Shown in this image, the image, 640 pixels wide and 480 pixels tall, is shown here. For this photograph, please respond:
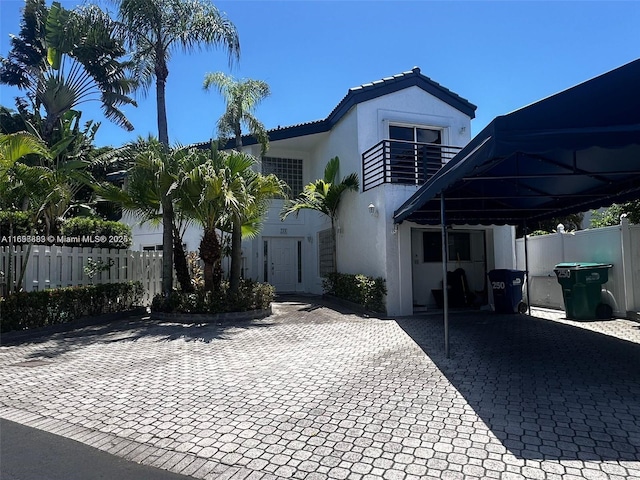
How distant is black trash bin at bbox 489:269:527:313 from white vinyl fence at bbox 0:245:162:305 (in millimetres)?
9710

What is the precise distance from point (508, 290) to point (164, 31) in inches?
488

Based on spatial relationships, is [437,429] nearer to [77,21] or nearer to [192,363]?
[192,363]

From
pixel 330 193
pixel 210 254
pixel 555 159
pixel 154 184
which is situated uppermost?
pixel 330 193

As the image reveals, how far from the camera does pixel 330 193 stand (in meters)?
13.4

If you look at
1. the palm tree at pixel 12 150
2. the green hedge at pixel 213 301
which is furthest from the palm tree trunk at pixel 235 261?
the palm tree at pixel 12 150

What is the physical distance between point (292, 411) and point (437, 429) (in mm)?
1410

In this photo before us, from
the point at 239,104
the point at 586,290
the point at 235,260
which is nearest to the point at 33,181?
the point at 235,260

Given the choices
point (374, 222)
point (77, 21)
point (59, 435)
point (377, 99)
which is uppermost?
point (77, 21)

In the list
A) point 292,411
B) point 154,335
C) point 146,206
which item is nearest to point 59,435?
point 292,411

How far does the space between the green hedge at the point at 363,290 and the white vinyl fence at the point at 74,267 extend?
5.64 meters

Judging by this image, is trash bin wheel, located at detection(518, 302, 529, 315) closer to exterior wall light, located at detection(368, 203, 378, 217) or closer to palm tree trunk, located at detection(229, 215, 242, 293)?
exterior wall light, located at detection(368, 203, 378, 217)

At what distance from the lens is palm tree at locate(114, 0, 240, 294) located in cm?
1245

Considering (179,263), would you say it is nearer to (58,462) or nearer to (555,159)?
(58,462)

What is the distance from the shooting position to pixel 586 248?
34.2 feet
